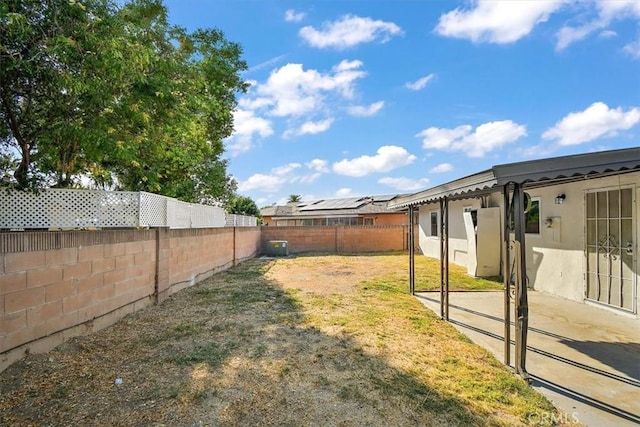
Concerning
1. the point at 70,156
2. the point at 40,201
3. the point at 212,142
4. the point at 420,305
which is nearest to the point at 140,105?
the point at 70,156

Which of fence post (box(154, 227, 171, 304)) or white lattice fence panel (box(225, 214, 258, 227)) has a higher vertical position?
white lattice fence panel (box(225, 214, 258, 227))

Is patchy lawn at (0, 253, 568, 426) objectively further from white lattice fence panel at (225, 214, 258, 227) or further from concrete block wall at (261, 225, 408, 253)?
concrete block wall at (261, 225, 408, 253)

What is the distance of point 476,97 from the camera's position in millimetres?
11195

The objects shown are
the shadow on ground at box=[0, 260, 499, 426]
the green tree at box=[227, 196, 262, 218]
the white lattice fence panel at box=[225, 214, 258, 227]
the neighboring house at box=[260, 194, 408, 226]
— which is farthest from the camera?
the green tree at box=[227, 196, 262, 218]

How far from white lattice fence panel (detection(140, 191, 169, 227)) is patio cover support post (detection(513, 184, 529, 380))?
601 centimetres

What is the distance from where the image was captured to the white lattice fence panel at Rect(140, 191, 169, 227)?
6.13m

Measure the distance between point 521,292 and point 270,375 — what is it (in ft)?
9.74

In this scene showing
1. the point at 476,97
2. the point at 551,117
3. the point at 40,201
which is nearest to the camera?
the point at 40,201

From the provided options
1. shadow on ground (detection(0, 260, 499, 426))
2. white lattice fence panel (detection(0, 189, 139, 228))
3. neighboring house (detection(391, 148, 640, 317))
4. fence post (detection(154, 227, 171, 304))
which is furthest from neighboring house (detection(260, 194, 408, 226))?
shadow on ground (detection(0, 260, 499, 426))

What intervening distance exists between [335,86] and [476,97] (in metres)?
4.92

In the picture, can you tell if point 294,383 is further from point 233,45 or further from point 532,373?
point 233,45

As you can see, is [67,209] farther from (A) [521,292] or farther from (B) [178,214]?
(A) [521,292]

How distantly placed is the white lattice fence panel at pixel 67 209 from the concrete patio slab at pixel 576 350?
602 centimetres

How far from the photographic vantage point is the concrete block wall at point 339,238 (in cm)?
1883
